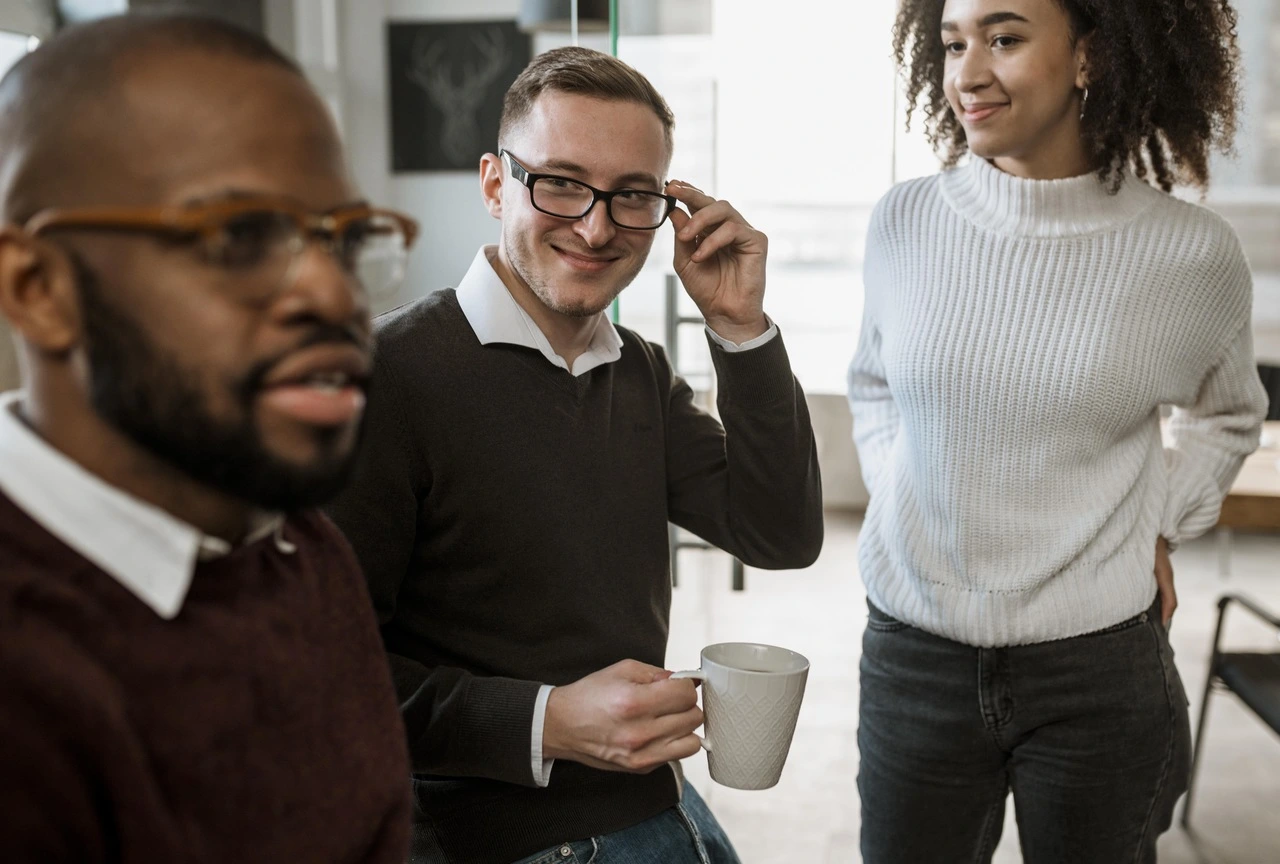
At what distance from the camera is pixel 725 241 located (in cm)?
122

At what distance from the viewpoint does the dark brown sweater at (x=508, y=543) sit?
3.46 ft

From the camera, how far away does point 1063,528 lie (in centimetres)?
137

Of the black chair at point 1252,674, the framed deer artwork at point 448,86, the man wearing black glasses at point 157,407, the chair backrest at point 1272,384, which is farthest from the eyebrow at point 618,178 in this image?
the framed deer artwork at point 448,86

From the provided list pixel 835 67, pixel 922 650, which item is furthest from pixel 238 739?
pixel 835 67

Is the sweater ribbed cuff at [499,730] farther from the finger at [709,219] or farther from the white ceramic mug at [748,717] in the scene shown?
the finger at [709,219]

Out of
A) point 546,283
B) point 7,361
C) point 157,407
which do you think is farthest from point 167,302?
point 7,361

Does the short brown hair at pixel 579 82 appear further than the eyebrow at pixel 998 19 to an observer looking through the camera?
No

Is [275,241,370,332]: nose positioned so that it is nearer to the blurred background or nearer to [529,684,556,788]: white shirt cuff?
[529,684,556,788]: white shirt cuff

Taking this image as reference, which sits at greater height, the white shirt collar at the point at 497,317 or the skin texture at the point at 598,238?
the skin texture at the point at 598,238

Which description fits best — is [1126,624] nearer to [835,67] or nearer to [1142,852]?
[1142,852]

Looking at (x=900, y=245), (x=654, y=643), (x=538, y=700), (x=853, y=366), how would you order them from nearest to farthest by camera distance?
(x=538, y=700), (x=654, y=643), (x=900, y=245), (x=853, y=366)

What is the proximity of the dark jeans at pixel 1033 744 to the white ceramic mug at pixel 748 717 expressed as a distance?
0.43 m

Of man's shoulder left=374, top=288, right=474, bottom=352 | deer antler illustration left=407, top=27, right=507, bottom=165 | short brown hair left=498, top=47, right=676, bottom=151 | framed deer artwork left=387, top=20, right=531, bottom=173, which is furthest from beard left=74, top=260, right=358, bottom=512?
deer antler illustration left=407, top=27, right=507, bottom=165

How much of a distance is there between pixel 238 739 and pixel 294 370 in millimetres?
196
